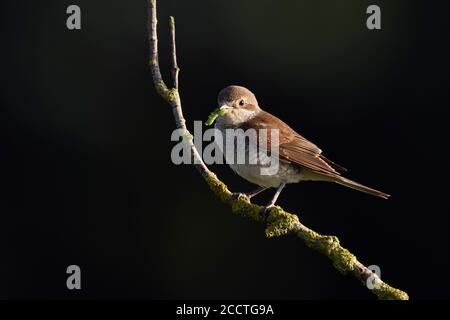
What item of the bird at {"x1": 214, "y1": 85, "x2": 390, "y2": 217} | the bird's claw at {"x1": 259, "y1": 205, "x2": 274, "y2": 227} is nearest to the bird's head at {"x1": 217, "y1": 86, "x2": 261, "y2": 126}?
the bird at {"x1": 214, "y1": 85, "x2": 390, "y2": 217}

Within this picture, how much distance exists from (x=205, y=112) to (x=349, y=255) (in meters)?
5.06

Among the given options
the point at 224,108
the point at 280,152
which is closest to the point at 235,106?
the point at 224,108

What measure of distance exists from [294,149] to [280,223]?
1340 millimetres

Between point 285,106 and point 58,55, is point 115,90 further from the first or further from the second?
point 285,106

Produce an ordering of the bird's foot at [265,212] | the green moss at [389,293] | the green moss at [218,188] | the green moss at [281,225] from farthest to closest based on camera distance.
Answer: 1. the green moss at [218,188]
2. the bird's foot at [265,212]
3. the green moss at [281,225]
4. the green moss at [389,293]

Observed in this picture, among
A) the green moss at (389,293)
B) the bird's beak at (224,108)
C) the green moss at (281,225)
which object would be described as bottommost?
the green moss at (389,293)

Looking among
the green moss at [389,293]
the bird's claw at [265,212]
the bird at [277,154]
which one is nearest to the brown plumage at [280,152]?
the bird at [277,154]

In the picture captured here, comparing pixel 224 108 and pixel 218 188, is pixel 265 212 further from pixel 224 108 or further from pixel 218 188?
pixel 224 108

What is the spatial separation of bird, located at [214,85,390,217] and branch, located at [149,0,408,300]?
366mm

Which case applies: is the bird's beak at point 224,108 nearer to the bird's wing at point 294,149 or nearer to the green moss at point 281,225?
the bird's wing at point 294,149

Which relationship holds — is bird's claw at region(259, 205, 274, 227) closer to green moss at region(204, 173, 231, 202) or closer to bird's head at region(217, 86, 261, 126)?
green moss at region(204, 173, 231, 202)

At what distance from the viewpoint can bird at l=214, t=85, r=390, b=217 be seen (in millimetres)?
5562

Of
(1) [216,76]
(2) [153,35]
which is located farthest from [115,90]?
(2) [153,35]

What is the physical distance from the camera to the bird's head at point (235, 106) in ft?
19.3
